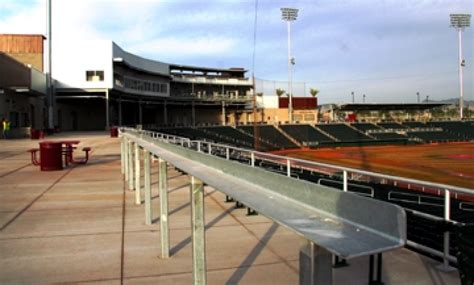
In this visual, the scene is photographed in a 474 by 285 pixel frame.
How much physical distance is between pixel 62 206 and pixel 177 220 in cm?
275

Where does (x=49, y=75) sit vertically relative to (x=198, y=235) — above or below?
above

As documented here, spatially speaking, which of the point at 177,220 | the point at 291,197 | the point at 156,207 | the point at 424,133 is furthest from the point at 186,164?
the point at 424,133

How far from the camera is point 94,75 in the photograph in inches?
2484

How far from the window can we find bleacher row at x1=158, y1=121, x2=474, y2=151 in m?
11.4

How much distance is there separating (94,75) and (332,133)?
36234mm

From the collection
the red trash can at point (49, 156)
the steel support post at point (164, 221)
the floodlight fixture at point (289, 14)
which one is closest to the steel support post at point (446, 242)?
the steel support post at point (164, 221)

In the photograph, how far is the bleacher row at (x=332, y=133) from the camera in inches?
2606

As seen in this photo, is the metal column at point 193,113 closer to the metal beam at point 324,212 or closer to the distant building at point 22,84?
the distant building at point 22,84

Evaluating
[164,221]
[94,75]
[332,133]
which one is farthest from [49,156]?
[332,133]

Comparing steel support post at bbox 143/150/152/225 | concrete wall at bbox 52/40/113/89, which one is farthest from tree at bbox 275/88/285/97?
steel support post at bbox 143/150/152/225

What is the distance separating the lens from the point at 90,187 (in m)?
12.3

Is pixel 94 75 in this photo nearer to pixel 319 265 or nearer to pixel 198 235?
pixel 198 235

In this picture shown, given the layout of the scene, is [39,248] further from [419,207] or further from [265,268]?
[419,207]

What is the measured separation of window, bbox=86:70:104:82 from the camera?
62875 millimetres
